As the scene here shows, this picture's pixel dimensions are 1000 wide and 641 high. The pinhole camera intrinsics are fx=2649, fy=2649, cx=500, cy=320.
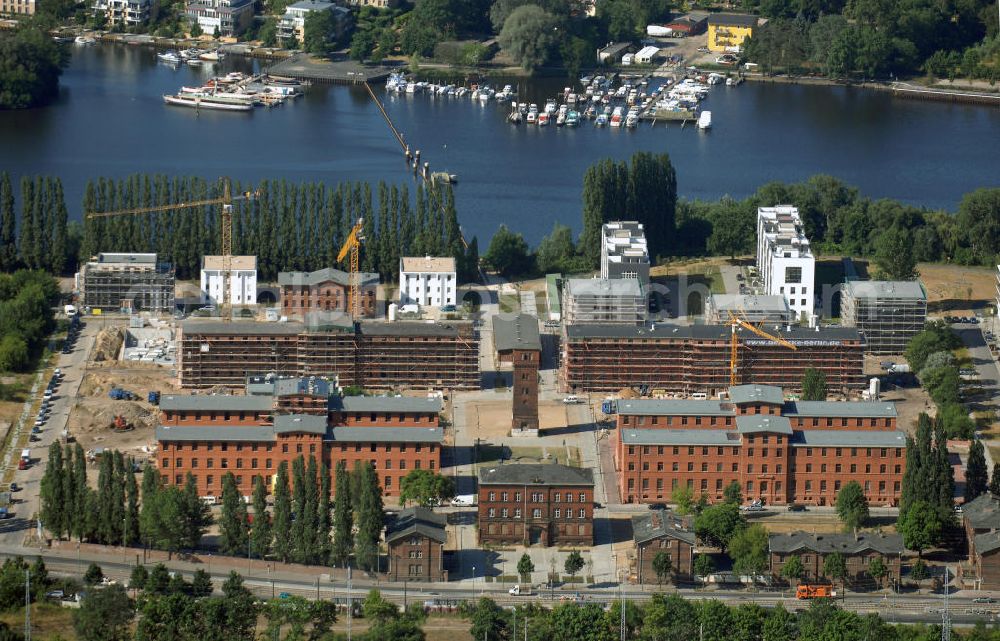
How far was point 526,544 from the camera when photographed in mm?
75250

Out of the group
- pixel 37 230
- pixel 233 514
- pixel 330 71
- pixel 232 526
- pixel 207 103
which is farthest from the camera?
pixel 330 71

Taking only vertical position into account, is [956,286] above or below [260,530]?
above

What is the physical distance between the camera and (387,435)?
78938 mm

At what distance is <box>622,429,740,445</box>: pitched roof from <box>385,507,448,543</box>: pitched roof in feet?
23.7

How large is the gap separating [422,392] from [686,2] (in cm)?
5994

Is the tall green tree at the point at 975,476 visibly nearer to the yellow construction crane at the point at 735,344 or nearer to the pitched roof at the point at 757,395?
the pitched roof at the point at 757,395

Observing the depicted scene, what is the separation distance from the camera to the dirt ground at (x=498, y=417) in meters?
83.6

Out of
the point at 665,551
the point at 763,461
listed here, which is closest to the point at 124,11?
the point at 763,461

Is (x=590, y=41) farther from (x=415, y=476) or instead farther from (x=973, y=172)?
(x=415, y=476)

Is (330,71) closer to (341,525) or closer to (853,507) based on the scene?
(853,507)

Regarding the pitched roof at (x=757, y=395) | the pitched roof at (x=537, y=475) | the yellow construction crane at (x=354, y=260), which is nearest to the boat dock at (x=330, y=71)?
the yellow construction crane at (x=354, y=260)

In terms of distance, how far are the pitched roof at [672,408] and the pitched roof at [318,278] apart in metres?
16.3

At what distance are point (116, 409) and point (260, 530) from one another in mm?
12336

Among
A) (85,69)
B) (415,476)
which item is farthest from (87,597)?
(85,69)
